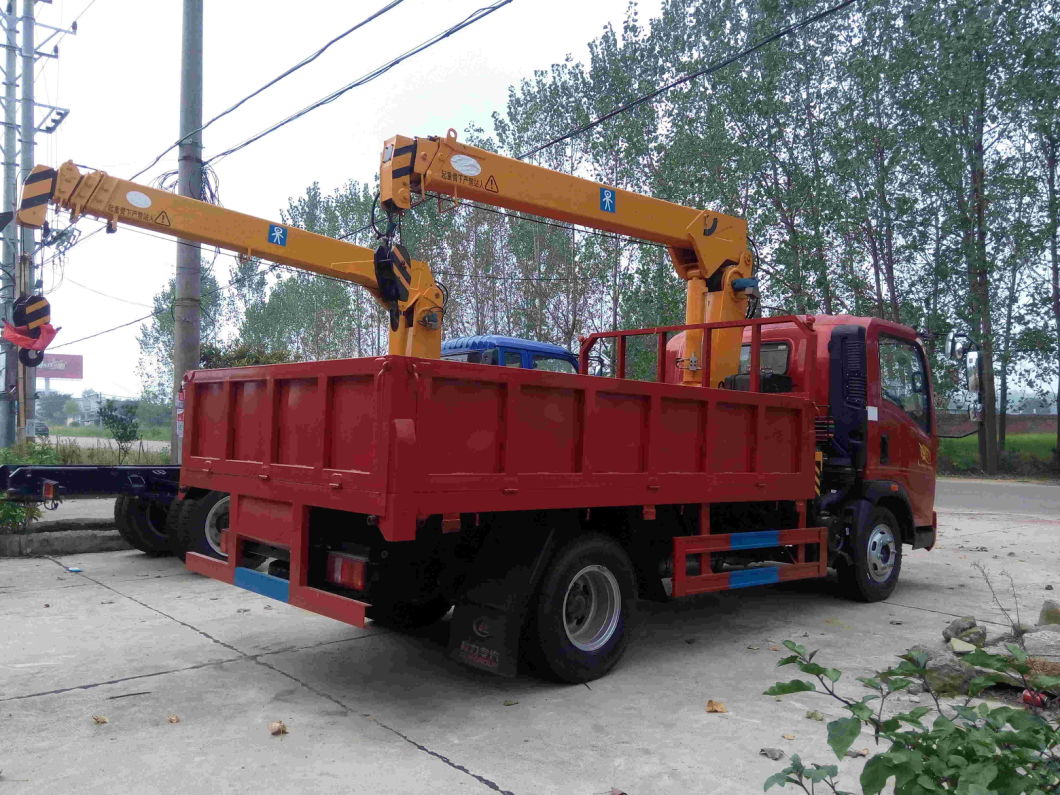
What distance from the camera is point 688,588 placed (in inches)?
239

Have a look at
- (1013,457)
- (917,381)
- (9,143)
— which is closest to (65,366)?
(9,143)

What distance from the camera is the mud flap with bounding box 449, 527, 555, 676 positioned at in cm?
490

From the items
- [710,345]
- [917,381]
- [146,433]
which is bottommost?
[146,433]

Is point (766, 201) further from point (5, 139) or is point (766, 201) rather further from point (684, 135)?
point (5, 139)

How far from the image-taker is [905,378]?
8.34 m

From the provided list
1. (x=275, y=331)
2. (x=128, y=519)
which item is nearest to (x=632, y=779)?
(x=128, y=519)

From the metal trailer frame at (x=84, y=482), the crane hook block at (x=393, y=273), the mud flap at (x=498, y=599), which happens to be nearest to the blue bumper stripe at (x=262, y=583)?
the mud flap at (x=498, y=599)

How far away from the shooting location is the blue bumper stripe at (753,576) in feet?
21.2

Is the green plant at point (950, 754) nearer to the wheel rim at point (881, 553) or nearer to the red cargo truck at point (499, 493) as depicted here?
the red cargo truck at point (499, 493)

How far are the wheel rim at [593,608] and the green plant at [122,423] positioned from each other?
1557 centimetres

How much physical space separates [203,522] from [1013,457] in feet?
90.9

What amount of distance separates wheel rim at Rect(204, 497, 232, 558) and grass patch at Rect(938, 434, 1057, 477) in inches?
960

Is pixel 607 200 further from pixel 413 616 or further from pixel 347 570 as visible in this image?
pixel 347 570

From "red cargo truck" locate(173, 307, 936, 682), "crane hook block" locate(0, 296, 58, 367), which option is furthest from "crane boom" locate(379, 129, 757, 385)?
"crane hook block" locate(0, 296, 58, 367)
